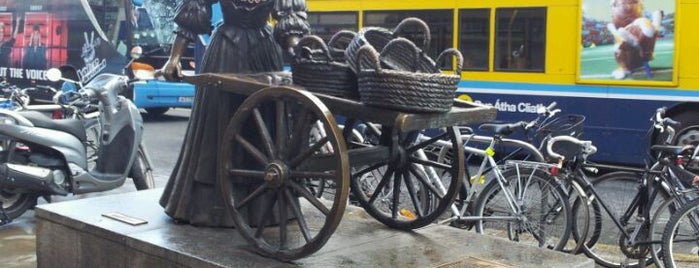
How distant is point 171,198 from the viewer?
14.4 feet

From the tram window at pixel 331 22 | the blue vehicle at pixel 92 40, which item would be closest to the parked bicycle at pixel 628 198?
the tram window at pixel 331 22

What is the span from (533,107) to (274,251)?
6907 mm

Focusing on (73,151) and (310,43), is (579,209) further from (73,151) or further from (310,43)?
(73,151)

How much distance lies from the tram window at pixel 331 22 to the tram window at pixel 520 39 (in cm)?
216

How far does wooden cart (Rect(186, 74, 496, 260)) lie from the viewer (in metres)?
3.36

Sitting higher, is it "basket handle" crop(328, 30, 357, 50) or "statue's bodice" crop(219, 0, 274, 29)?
"statue's bodice" crop(219, 0, 274, 29)

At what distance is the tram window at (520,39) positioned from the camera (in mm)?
9875

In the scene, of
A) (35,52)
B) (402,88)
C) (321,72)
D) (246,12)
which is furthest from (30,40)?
(402,88)

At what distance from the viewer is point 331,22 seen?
456 inches

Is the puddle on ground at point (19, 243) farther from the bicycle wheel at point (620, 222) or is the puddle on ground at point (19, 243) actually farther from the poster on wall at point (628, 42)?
the poster on wall at point (628, 42)

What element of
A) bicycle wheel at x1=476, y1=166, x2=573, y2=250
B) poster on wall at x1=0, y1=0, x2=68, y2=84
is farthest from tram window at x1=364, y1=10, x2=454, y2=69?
poster on wall at x1=0, y1=0, x2=68, y2=84

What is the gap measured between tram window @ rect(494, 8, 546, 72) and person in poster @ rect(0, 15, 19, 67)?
37.3 ft

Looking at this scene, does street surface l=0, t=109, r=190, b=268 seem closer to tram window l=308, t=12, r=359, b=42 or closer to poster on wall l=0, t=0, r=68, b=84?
poster on wall l=0, t=0, r=68, b=84

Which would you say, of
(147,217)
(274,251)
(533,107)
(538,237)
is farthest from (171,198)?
(533,107)
